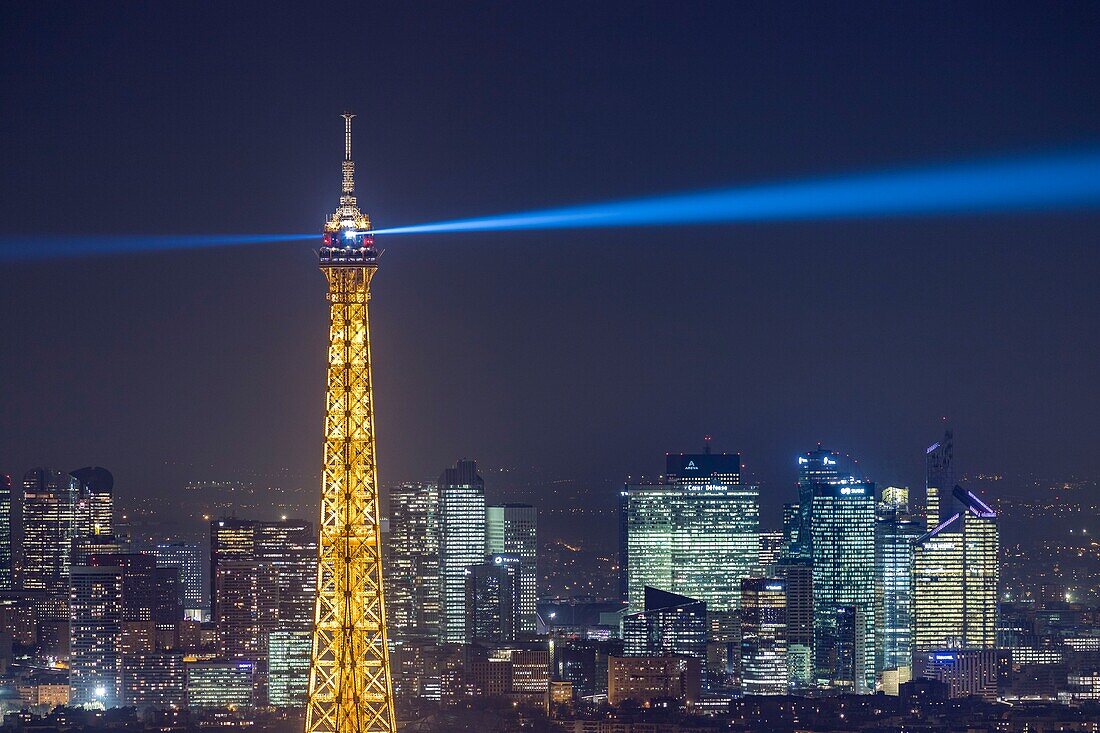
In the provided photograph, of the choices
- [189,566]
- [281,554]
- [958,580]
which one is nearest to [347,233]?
[281,554]

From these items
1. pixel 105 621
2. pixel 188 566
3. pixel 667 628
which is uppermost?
pixel 188 566

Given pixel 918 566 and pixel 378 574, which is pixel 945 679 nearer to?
pixel 918 566

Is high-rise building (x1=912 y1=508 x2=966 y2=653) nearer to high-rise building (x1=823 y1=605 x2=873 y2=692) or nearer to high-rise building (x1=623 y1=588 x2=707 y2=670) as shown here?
high-rise building (x1=823 y1=605 x2=873 y2=692)

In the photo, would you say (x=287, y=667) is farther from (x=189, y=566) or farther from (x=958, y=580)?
(x=958, y=580)

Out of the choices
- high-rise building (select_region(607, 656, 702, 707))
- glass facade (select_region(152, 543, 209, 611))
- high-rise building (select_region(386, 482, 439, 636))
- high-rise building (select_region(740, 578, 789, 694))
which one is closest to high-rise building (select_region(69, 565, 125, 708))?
glass facade (select_region(152, 543, 209, 611))

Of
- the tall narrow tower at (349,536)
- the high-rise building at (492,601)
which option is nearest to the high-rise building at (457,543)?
the high-rise building at (492,601)
